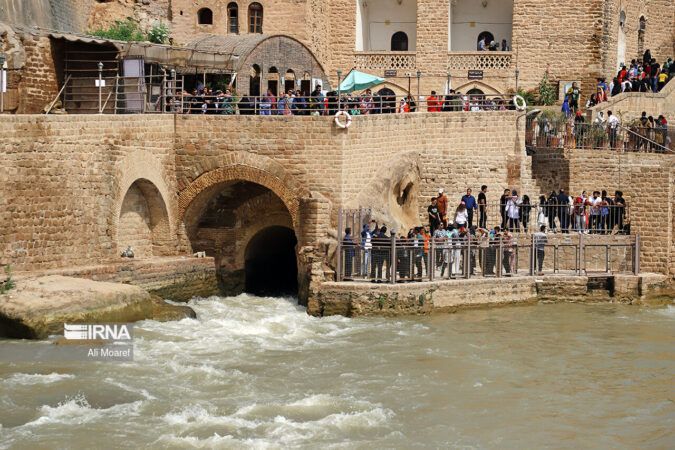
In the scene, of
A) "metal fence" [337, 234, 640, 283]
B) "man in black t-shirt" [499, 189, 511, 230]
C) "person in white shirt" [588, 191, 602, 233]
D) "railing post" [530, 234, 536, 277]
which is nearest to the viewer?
"metal fence" [337, 234, 640, 283]

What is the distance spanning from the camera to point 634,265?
26828 millimetres

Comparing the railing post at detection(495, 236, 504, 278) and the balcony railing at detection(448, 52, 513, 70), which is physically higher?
the balcony railing at detection(448, 52, 513, 70)

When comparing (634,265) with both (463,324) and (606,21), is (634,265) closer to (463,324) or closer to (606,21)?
(463,324)

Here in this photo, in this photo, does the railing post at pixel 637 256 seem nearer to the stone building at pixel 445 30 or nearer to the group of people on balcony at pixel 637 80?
the group of people on balcony at pixel 637 80

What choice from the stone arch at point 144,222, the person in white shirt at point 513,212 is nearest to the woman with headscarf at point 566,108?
the person in white shirt at point 513,212

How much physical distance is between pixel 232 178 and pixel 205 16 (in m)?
13.6

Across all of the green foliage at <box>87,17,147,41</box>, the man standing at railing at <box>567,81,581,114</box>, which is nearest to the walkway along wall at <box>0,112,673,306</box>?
the man standing at railing at <box>567,81,581,114</box>

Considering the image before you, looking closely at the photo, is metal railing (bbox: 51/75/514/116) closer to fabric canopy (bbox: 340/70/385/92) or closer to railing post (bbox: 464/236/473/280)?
fabric canopy (bbox: 340/70/385/92)

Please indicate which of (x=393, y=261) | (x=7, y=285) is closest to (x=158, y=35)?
(x=393, y=261)

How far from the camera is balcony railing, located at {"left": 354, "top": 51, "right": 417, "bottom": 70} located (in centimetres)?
4000

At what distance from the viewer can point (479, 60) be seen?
39625 millimetres

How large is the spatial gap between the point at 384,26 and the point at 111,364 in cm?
2466

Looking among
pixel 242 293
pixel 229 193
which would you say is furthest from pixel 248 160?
pixel 242 293

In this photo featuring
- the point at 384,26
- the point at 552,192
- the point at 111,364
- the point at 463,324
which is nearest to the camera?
the point at 111,364
